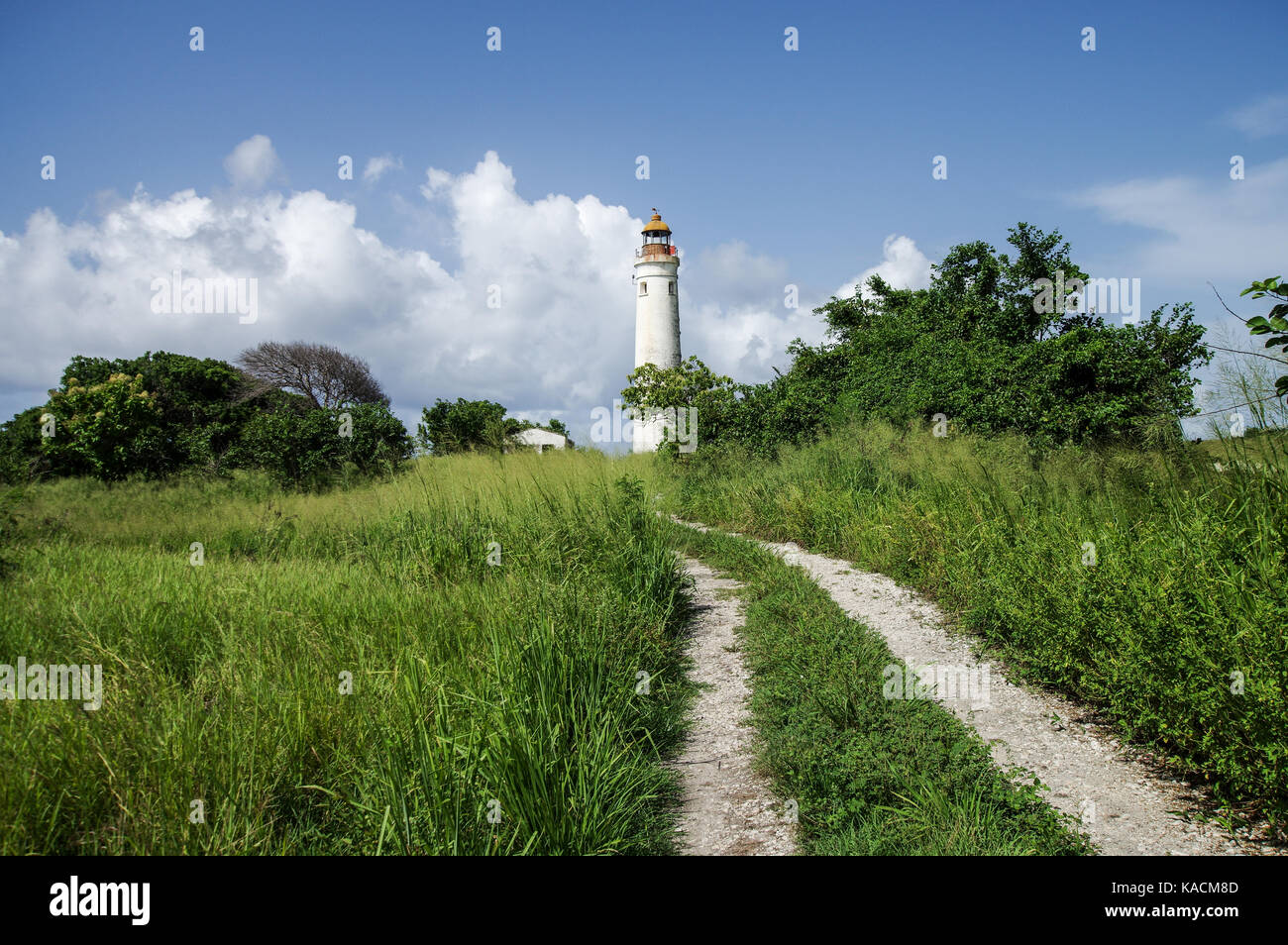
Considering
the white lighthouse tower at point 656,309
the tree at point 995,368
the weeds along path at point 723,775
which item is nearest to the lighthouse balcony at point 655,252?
the white lighthouse tower at point 656,309

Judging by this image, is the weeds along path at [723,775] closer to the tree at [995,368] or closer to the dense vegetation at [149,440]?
the tree at [995,368]

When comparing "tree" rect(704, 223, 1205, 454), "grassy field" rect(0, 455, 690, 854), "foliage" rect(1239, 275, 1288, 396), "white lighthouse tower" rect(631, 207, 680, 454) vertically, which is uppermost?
"white lighthouse tower" rect(631, 207, 680, 454)

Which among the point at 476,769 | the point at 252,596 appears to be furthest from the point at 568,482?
the point at 476,769

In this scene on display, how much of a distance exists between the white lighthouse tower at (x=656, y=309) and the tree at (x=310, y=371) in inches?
502

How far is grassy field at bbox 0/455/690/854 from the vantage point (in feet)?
7.75

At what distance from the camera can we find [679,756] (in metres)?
3.67

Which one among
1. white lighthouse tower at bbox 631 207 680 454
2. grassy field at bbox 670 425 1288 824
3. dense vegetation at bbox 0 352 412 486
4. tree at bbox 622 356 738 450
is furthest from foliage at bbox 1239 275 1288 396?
white lighthouse tower at bbox 631 207 680 454

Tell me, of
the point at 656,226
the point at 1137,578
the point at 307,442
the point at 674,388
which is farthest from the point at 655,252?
the point at 1137,578

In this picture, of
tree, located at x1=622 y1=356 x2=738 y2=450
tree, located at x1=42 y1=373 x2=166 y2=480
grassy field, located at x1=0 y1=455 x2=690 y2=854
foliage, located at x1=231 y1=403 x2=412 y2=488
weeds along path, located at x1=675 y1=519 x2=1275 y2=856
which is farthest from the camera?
tree, located at x1=622 y1=356 x2=738 y2=450

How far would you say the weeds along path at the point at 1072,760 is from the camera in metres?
2.71

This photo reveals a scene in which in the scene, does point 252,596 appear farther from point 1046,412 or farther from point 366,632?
point 1046,412

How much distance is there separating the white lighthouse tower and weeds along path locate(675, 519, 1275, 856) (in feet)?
90.2

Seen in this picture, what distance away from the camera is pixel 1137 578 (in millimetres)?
3787

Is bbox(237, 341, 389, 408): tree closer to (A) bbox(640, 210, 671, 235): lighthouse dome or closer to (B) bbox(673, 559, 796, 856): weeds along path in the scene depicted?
(A) bbox(640, 210, 671, 235): lighthouse dome
